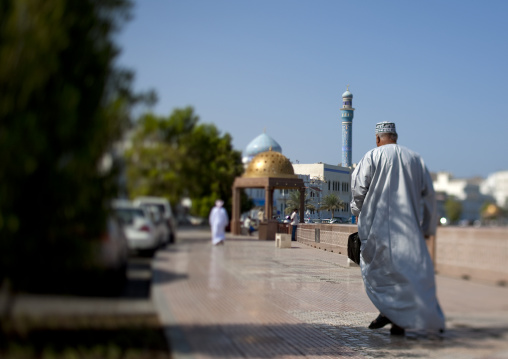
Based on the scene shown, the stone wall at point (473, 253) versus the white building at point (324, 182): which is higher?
the white building at point (324, 182)

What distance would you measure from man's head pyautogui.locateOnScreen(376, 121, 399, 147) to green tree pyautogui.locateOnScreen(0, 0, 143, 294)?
1.93 metres

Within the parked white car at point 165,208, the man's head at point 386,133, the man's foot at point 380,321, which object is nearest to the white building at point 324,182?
the man's head at point 386,133

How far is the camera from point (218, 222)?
288cm

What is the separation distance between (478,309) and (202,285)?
1.47 m

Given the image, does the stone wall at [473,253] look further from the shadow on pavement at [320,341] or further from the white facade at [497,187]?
the shadow on pavement at [320,341]

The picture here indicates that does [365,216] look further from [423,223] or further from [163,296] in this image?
[163,296]

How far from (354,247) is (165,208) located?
2020mm

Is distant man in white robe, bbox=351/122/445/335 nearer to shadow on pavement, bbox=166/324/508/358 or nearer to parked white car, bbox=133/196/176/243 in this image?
shadow on pavement, bbox=166/324/508/358

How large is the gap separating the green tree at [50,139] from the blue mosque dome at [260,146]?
3.24 ft

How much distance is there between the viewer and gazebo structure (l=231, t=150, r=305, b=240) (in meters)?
3.16

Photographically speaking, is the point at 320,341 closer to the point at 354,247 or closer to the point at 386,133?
the point at 354,247

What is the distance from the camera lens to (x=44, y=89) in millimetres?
2406

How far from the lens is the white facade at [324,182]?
13.1 ft

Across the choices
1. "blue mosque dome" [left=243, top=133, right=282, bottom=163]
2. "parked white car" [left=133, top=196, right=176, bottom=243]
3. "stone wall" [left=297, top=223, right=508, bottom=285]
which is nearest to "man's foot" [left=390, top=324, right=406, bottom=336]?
"stone wall" [left=297, top=223, right=508, bottom=285]
